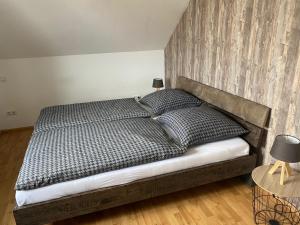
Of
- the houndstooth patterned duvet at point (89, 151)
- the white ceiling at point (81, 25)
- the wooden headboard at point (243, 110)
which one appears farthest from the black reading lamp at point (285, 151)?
the white ceiling at point (81, 25)

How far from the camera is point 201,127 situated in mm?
2178

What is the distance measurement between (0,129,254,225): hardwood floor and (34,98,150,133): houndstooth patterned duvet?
0.68 m

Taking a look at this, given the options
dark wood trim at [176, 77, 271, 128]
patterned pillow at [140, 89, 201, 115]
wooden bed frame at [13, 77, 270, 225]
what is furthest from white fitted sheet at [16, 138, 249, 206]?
patterned pillow at [140, 89, 201, 115]

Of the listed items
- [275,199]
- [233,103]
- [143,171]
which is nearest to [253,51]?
[233,103]

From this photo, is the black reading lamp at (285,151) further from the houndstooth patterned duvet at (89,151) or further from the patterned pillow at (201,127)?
the houndstooth patterned duvet at (89,151)

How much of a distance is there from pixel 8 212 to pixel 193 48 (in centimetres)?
259

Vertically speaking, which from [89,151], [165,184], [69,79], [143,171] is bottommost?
[165,184]

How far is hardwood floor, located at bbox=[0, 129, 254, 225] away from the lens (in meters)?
1.94

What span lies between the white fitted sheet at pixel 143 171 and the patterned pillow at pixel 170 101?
2.63 feet

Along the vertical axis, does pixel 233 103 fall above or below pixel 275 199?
above

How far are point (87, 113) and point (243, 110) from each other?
1.65m

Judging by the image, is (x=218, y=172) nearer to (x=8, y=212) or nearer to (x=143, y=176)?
(x=143, y=176)

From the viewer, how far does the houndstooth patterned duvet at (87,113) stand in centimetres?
261

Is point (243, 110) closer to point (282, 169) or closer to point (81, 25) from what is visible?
point (282, 169)
